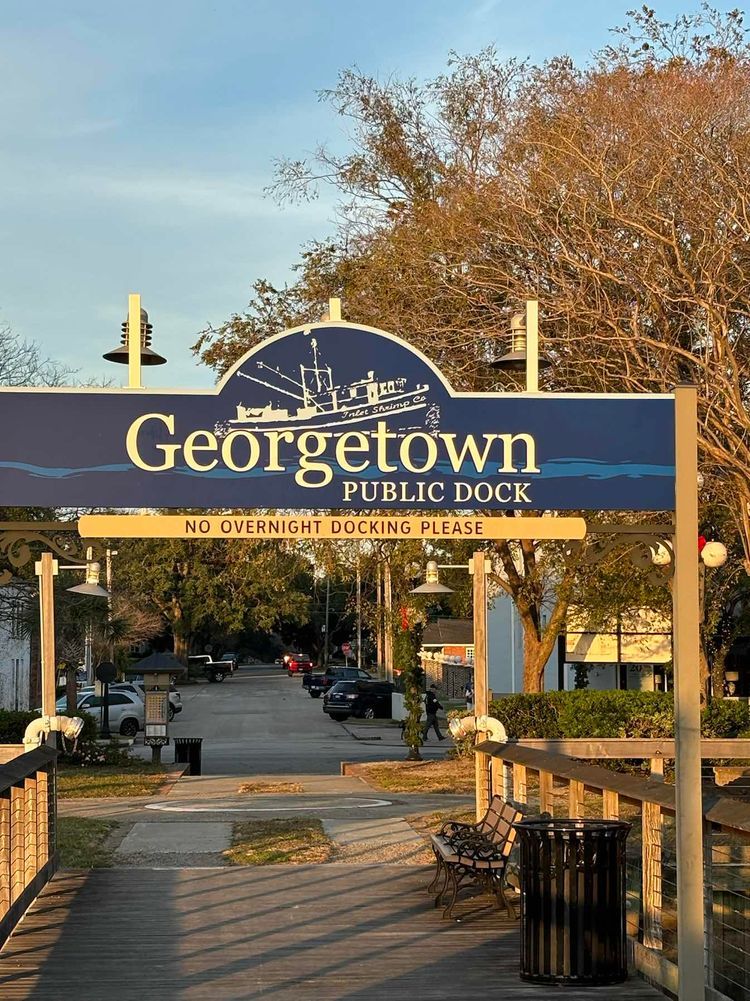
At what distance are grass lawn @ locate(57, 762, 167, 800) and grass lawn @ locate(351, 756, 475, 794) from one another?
3.89 m

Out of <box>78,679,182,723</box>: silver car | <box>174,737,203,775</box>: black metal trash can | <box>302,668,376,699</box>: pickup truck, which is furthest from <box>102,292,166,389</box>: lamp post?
<box>302,668,376,699</box>: pickup truck

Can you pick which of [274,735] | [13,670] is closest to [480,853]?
[274,735]

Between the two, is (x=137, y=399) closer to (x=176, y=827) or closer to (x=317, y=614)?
(x=176, y=827)

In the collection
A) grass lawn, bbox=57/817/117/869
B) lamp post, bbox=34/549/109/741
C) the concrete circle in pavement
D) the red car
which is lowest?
the red car

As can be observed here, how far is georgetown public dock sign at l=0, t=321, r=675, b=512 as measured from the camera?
9.87 meters

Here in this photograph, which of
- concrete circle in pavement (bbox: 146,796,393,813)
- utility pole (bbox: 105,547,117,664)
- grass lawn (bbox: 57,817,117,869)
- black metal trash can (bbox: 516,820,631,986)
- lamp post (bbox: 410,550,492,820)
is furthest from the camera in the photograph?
utility pole (bbox: 105,547,117,664)

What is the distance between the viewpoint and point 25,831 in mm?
11320

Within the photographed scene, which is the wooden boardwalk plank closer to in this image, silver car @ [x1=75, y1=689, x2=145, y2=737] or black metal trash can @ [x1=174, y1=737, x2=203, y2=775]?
black metal trash can @ [x1=174, y1=737, x2=203, y2=775]

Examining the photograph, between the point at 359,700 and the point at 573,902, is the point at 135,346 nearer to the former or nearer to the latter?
the point at 573,902

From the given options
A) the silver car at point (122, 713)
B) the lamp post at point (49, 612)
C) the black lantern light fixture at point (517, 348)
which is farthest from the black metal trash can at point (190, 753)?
the black lantern light fixture at point (517, 348)

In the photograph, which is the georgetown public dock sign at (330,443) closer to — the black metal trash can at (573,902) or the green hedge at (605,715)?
the black metal trash can at (573,902)

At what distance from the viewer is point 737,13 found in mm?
22469

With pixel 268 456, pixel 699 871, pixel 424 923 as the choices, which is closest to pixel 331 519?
pixel 268 456

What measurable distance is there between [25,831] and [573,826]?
15.8ft
